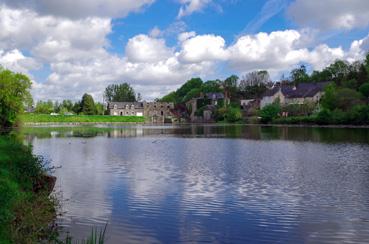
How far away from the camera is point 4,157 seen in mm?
18375

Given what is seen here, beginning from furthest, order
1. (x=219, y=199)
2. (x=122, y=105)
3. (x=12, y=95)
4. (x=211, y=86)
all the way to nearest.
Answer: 1. (x=211, y=86)
2. (x=122, y=105)
3. (x=12, y=95)
4. (x=219, y=199)

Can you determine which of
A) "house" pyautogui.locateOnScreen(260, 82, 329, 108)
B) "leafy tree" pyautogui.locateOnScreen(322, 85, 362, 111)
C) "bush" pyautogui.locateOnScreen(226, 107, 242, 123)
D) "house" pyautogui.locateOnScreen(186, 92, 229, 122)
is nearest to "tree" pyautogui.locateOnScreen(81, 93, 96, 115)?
"house" pyautogui.locateOnScreen(186, 92, 229, 122)

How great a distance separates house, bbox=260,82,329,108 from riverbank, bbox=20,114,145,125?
1923 inches

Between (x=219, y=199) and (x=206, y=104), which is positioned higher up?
(x=206, y=104)

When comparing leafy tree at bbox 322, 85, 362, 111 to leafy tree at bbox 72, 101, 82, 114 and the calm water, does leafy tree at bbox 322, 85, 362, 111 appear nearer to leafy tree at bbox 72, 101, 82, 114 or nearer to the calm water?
the calm water

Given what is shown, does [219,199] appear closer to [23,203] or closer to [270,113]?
[23,203]

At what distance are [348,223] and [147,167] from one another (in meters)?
16.3

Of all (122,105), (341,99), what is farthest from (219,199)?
(122,105)

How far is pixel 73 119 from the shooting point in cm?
13438

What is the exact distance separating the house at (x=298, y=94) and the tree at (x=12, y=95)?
73552 mm

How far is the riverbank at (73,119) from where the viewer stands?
397 feet

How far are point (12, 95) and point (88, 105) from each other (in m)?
84.1

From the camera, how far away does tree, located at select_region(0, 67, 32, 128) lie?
7625cm

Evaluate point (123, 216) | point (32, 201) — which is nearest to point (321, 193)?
point (123, 216)
